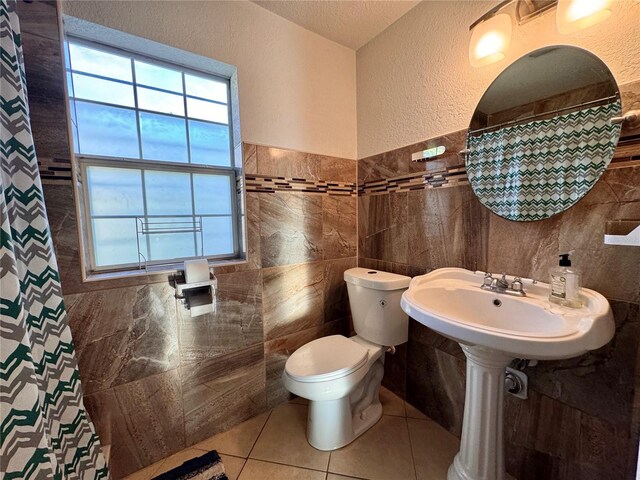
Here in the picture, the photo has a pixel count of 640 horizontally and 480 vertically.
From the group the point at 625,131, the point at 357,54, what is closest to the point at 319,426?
the point at 625,131

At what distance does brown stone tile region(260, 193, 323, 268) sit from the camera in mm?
1508

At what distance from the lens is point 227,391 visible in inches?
56.8

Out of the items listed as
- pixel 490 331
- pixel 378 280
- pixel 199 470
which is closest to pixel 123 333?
pixel 199 470

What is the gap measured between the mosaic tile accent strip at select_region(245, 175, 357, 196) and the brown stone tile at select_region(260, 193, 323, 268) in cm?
4

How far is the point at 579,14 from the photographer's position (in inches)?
34.0

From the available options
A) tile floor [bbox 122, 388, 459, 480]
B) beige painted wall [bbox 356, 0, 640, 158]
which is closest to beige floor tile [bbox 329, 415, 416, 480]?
tile floor [bbox 122, 388, 459, 480]

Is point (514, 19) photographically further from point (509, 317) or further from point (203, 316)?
point (203, 316)

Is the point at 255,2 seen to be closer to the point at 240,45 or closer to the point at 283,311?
the point at 240,45

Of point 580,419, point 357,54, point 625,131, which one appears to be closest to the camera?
point 625,131

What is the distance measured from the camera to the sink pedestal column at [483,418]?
3.23 ft

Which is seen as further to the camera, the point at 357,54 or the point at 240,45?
the point at 357,54

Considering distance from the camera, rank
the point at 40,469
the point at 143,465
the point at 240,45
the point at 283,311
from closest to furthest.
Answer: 1. the point at 40,469
2. the point at 143,465
3. the point at 240,45
4. the point at 283,311

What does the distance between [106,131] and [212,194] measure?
21.1 inches

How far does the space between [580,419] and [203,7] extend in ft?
7.95
